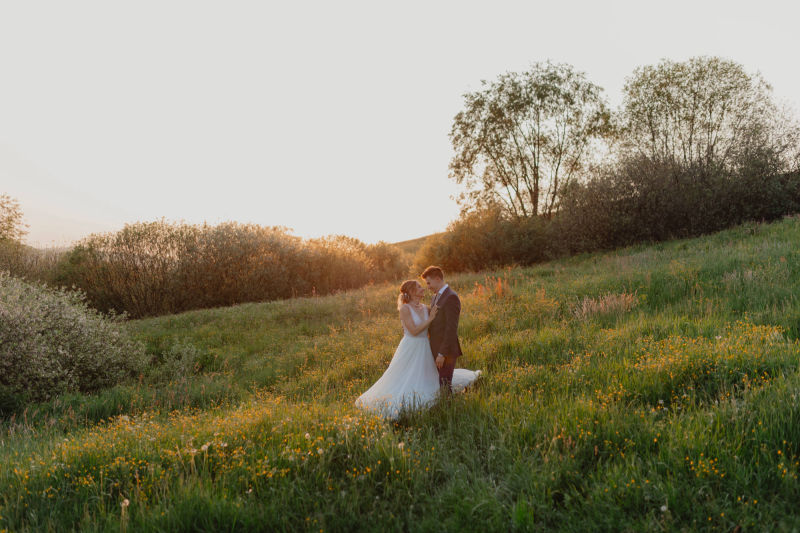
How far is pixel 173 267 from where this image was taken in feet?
78.6

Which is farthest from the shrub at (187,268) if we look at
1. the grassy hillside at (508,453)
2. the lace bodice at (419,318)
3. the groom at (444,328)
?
the groom at (444,328)

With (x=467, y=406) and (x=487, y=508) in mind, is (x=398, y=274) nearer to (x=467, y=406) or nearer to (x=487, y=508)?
(x=467, y=406)

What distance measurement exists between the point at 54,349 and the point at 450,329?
908cm

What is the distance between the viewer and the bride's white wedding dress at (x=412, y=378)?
6543 mm

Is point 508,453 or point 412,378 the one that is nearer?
point 508,453

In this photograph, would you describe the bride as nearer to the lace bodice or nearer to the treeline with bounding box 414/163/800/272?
the lace bodice

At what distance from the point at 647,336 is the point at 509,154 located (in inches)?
993

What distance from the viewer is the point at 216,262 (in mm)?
24906

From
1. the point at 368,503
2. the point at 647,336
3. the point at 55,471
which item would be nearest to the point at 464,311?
the point at 647,336

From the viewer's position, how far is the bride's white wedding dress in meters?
6.54

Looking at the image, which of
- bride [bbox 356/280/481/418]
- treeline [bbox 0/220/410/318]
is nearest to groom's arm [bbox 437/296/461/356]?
bride [bbox 356/280/481/418]

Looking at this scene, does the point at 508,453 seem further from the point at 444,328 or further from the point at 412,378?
the point at 444,328

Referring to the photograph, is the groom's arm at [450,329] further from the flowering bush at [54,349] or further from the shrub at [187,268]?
the shrub at [187,268]

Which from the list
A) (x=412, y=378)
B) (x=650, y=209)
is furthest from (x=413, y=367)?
(x=650, y=209)
